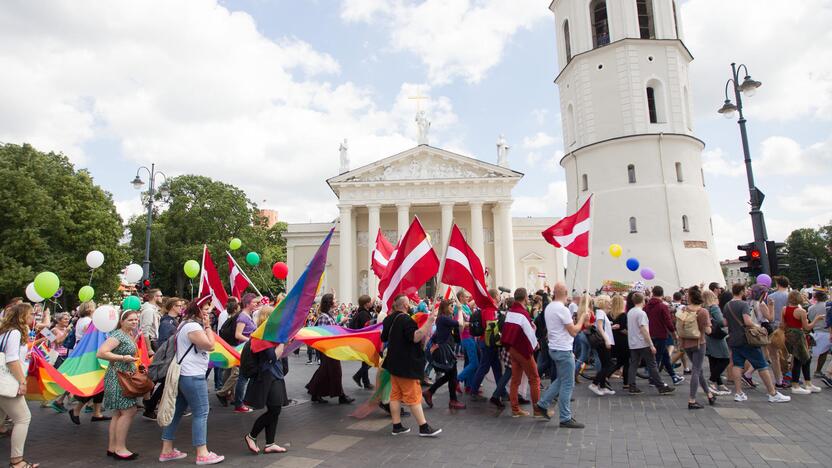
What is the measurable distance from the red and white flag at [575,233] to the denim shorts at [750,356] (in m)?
2.85

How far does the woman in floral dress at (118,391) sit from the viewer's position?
5.46m

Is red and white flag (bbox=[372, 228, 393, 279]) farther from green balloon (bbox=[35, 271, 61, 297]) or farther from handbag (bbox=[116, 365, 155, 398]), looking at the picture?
green balloon (bbox=[35, 271, 61, 297])

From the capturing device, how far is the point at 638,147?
27.3 m

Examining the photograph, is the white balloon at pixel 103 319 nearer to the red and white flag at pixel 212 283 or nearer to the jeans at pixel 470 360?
the red and white flag at pixel 212 283

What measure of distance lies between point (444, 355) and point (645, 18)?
3081 centimetres

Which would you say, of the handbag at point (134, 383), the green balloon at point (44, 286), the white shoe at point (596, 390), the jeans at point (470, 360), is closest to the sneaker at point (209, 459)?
the handbag at point (134, 383)

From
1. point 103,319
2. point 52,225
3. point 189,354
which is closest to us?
point 189,354

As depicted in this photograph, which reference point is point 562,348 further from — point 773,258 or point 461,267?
point 773,258

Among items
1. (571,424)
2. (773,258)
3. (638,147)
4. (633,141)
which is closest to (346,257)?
(633,141)

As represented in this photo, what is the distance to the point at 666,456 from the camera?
5.27 metres

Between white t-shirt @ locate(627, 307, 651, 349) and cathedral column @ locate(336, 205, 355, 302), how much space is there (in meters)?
30.9

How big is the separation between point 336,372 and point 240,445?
278cm

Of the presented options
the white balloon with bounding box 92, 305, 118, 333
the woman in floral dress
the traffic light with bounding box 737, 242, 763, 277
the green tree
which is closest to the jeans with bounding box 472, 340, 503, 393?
the woman in floral dress

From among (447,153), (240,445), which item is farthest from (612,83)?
(240,445)
